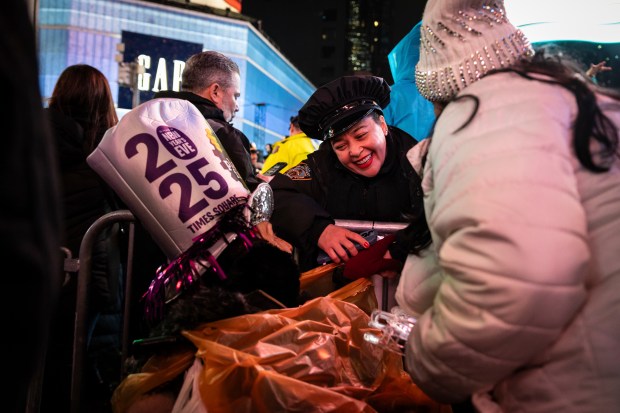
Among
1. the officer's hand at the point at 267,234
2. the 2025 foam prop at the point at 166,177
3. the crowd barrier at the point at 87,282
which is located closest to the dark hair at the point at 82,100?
the crowd barrier at the point at 87,282

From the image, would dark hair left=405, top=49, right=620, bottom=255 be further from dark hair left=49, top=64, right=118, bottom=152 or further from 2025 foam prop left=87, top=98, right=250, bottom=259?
dark hair left=49, top=64, right=118, bottom=152

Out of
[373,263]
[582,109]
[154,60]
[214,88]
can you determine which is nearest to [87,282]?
[373,263]

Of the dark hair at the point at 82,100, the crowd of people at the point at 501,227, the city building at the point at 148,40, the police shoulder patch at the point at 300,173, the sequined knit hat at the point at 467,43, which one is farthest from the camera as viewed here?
the city building at the point at 148,40

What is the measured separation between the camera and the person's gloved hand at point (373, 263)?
2.20 meters

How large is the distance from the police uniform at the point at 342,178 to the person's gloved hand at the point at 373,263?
1.37 ft

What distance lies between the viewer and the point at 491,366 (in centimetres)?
118

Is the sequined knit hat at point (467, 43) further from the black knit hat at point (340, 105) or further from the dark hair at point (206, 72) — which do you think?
the dark hair at point (206, 72)

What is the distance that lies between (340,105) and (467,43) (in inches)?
54.4

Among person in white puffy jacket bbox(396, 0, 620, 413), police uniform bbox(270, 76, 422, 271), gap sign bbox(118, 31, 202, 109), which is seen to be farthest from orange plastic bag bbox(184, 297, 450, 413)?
gap sign bbox(118, 31, 202, 109)

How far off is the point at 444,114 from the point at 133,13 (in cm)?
2857

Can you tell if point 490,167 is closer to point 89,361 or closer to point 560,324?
point 560,324

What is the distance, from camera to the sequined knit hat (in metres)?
1.39

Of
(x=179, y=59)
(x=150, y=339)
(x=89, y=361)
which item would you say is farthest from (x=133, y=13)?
(x=150, y=339)

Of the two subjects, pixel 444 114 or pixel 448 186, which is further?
pixel 444 114
